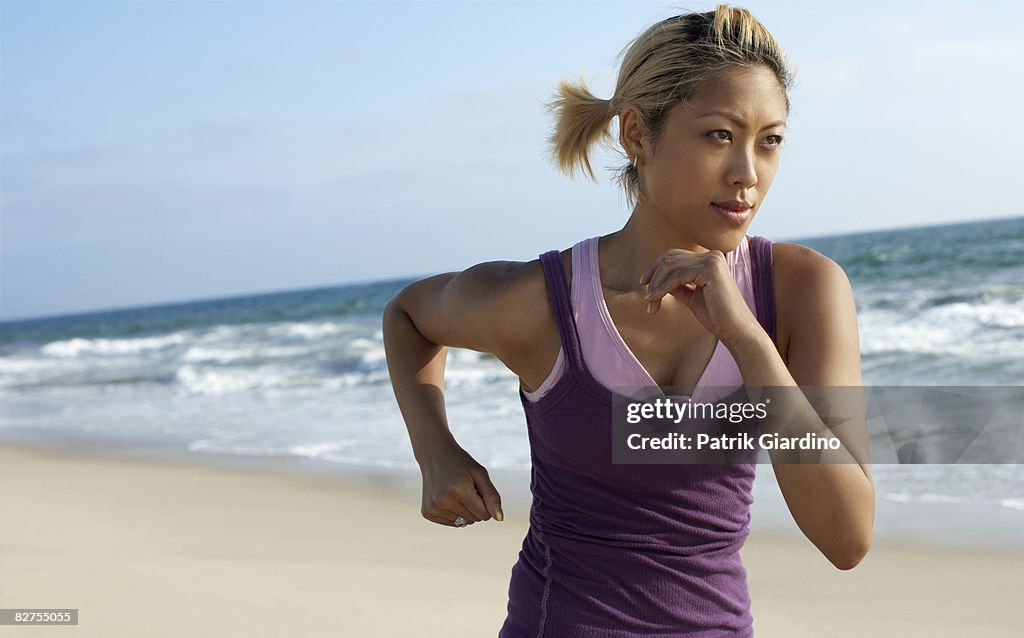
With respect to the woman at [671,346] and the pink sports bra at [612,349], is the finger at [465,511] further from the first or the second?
the pink sports bra at [612,349]

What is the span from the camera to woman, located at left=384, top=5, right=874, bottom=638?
64.4 inches

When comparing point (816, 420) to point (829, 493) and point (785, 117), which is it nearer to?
point (829, 493)

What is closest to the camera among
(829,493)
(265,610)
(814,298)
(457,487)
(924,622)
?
(829,493)

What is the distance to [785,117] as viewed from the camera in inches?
68.0

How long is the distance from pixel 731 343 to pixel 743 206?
→ 0.24 meters

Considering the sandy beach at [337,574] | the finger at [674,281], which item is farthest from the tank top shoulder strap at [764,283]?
the sandy beach at [337,574]

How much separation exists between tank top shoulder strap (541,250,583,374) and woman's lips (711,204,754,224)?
0.29 meters

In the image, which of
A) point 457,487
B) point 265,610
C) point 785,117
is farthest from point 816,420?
A: point 265,610

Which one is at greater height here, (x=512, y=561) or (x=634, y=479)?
(x=634, y=479)

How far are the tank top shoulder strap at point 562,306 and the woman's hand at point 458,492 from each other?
247mm

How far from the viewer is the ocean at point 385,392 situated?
6.37 metres

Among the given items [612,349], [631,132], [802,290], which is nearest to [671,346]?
[612,349]

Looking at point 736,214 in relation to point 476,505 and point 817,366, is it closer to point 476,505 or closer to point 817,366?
point 817,366

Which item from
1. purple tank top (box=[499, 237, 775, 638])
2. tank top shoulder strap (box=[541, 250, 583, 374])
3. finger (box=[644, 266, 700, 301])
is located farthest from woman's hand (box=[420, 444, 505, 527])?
finger (box=[644, 266, 700, 301])
